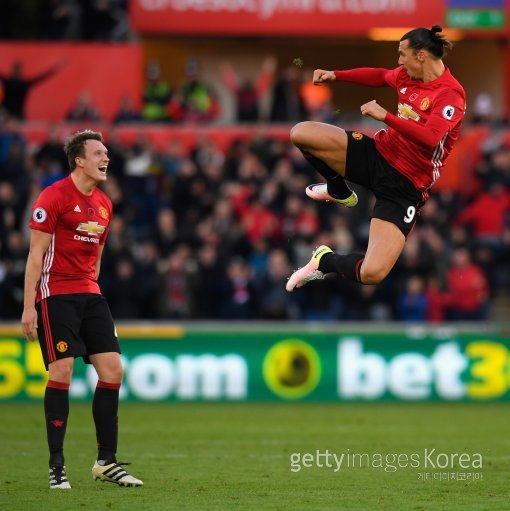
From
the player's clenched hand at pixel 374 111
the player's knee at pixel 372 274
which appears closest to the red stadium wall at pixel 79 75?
the player's knee at pixel 372 274

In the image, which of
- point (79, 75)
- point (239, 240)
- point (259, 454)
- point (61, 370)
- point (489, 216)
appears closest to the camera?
point (61, 370)

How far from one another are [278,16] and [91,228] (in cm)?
1534

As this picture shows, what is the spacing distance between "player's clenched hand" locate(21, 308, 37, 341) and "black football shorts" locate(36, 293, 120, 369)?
0.25 meters

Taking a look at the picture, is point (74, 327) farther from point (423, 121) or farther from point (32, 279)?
point (423, 121)

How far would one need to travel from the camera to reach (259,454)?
1209 cm

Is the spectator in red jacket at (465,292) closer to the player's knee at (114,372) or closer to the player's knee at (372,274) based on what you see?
the player's knee at (372,274)

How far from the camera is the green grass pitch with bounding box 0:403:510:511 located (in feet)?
29.7

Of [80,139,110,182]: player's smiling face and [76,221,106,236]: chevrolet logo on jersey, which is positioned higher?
[80,139,110,182]: player's smiling face

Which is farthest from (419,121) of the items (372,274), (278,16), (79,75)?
(278,16)

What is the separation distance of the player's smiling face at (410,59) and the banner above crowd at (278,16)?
14.4 metres

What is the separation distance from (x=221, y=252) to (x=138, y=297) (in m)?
1.40

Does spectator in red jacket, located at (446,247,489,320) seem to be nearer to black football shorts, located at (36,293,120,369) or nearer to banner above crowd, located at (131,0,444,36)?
banner above crowd, located at (131,0,444,36)

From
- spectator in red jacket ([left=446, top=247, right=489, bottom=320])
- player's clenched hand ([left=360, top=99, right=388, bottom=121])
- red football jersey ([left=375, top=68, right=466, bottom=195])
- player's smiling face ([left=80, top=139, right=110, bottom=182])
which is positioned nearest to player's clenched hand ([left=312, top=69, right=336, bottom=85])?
red football jersey ([left=375, top=68, right=466, bottom=195])

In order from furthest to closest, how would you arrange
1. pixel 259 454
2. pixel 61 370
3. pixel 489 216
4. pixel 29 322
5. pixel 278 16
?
1. pixel 278 16
2. pixel 489 216
3. pixel 259 454
4. pixel 61 370
5. pixel 29 322
